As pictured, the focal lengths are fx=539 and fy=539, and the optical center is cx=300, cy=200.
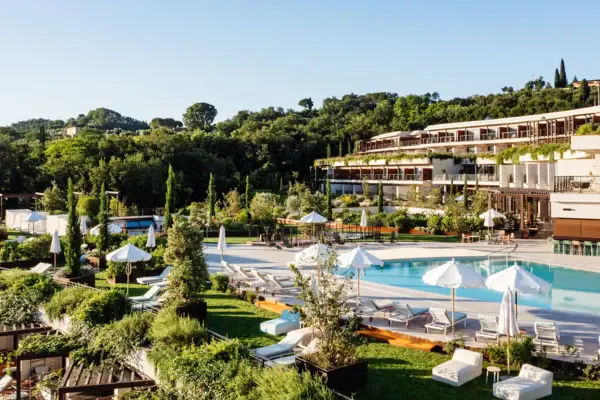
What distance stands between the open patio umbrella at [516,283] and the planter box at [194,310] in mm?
6212

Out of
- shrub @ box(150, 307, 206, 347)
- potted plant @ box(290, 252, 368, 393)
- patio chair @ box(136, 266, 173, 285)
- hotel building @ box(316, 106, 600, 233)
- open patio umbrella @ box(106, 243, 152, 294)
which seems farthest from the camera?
hotel building @ box(316, 106, 600, 233)

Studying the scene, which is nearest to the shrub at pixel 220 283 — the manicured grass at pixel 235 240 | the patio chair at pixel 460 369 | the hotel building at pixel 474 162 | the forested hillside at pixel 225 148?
the patio chair at pixel 460 369

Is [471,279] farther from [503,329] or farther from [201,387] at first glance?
[201,387]

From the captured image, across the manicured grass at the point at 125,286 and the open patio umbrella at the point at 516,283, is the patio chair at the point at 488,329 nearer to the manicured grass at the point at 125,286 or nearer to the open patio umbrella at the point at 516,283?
the open patio umbrella at the point at 516,283

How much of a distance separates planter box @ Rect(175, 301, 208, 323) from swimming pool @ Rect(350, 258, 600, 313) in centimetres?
803

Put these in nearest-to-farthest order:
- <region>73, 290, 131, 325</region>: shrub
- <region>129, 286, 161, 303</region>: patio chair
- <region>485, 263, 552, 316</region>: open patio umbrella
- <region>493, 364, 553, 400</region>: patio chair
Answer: <region>493, 364, 553, 400</region>: patio chair, <region>485, 263, 552, 316</region>: open patio umbrella, <region>73, 290, 131, 325</region>: shrub, <region>129, 286, 161, 303</region>: patio chair

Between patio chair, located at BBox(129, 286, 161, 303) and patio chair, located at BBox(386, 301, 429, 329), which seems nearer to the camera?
patio chair, located at BBox(386, 301, 429, 329)

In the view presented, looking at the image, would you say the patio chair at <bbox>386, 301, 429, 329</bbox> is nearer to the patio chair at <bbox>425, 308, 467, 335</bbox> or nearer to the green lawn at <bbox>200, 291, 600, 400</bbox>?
the patio chair at <bbox>425, 308, 467, 335</bbox>

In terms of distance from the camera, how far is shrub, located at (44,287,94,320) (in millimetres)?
12604

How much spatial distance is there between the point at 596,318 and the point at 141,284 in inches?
519

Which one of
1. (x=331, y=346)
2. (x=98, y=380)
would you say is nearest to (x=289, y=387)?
(x=331, y=346)

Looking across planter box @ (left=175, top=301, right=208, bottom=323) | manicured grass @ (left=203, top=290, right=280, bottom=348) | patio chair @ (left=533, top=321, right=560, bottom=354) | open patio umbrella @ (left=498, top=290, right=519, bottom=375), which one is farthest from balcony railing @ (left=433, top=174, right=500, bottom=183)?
→ open patio umbrella @ (left=498, top=290, right=519, bottom=375)

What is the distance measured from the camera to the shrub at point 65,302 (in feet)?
41.4

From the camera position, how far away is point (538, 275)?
20.4 meters
